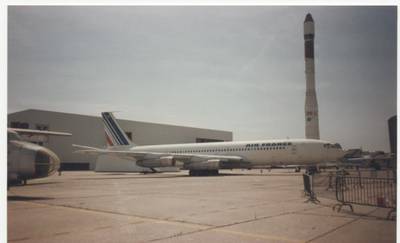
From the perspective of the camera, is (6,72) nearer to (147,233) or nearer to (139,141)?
(147,233)

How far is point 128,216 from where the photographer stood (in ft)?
23.9

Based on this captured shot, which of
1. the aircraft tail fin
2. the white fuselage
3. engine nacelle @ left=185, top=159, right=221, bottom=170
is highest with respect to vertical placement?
the aircraft tail fin

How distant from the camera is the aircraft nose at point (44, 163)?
10773mm

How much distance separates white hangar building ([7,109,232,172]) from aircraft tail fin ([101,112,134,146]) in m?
5.87

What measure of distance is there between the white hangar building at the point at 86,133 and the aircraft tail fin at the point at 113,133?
5.87 m

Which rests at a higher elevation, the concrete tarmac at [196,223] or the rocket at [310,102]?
the rocket at [310,102]

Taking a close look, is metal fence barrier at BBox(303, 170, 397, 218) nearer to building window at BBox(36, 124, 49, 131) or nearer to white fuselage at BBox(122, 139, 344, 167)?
white fuselage at BBox(122, 139, 344, 167)

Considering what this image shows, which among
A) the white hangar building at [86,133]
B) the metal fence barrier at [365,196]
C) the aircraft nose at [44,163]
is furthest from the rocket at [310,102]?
the aircraft nose at [44,163]

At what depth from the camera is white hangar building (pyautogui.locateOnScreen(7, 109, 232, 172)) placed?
44787 mm

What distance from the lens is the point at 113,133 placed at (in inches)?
1667

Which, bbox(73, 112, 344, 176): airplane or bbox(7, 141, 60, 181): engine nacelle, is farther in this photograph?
bbox(73, 112, 344, 176): airplane

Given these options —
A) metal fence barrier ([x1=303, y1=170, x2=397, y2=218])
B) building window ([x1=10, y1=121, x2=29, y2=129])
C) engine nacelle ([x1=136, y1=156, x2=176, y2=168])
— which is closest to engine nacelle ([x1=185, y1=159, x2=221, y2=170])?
engine nacelle ([x1=136, y1=156, x2=176, y2=168])

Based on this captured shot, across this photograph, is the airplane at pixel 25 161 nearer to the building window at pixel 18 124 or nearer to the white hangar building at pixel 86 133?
the white hangar building at pixel 86 133

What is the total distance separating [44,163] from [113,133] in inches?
1255
